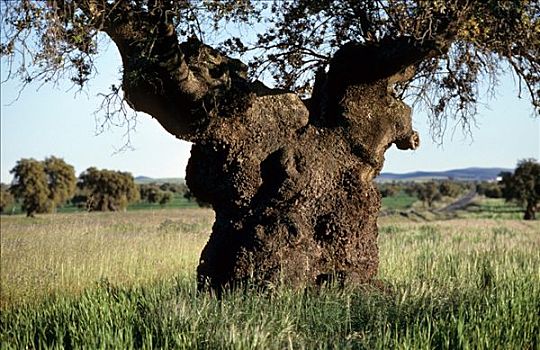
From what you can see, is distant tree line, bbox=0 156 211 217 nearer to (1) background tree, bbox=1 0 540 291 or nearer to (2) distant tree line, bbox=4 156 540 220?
(2) distant tree line, bbox=4 156 540 220

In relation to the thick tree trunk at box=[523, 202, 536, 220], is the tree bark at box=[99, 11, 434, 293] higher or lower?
higher

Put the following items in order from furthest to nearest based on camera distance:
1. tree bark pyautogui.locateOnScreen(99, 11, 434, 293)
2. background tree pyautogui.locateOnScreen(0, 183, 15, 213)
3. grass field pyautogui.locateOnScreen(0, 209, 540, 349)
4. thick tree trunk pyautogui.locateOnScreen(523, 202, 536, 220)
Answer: background tree pyautogui.locateOnScreen(0, 183, 15, 213), thick tree trunk pyautogui.locateOnScreen(523, 202, 536, 220), tree bark pyautogui.locateOnScreen(99, 11, 434, 293), grass field pyautogui.locateOnScreen(0, 209, 540, 349)

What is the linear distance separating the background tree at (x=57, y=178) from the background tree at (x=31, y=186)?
4.57 feet

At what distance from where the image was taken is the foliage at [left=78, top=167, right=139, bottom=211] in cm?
7112

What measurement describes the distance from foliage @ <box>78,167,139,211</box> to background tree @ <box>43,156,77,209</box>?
249 inches

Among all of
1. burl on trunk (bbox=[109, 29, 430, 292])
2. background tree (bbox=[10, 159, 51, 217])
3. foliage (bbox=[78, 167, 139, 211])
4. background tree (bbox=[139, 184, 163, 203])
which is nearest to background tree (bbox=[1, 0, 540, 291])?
burl on trunk (bbox=[109, 29, 430, 292])

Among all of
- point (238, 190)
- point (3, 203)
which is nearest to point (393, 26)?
point (238, 190)

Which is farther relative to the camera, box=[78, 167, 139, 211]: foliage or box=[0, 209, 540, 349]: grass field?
box=[78, 167, 139, 211]: foliage

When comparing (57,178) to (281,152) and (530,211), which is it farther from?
(281,152)

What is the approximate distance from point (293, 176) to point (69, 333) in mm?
3843

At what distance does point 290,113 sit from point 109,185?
63200mm

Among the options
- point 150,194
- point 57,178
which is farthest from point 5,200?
point 150,194

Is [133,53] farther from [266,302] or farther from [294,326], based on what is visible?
[294,326]

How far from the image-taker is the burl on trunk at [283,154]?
9523 millimetres
